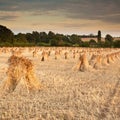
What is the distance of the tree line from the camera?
92.2m

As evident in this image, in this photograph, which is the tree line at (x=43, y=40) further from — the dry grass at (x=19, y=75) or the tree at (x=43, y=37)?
the dry grass at (x=19, y=75)

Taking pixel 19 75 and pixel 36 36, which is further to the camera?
pixel 36 36

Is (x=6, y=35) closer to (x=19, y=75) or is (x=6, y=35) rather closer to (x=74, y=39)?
(x=74, y=39)

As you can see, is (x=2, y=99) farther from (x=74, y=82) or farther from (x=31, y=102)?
(x=74, y=82)

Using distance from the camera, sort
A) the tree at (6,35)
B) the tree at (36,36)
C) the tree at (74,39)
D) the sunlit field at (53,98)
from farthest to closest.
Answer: the tree at (74,39)
the tree at (36,36)
the tree at (6,35)
the sunlit field at (53,98)

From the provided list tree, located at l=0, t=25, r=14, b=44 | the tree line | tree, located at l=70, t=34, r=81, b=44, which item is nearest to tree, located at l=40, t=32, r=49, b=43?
the tree line

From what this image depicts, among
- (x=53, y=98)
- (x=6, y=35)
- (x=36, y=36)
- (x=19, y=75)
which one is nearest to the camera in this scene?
(x=53, y=98)

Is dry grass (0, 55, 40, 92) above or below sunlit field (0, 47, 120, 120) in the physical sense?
above

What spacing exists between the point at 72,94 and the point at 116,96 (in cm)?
152

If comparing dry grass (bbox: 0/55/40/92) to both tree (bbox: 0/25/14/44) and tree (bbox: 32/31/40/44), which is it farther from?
tree (bbox: 32/31/40/44)

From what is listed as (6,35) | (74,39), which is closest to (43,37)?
(74,39)

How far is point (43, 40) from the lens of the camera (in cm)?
13775

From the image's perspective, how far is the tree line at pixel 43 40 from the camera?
92.2 meters

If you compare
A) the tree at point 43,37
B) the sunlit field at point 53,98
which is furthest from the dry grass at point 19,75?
the tree at point 43,37
